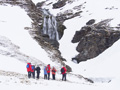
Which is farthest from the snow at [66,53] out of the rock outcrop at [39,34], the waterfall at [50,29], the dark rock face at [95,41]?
the waterfall at [50,29]

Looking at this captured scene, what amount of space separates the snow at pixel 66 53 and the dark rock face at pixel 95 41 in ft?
6.76

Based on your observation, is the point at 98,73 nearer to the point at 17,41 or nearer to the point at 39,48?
Answer: the point at 39,48

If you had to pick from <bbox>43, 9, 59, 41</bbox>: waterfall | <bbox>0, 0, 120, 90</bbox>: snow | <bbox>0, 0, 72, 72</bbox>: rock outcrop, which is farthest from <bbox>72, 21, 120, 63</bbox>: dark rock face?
<bbox>43, 9, 59, 41</bbox>: waterfall

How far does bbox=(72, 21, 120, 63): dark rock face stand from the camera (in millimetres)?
48000

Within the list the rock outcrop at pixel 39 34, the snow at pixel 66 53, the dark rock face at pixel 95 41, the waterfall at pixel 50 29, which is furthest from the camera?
the waterfall at pixel 50 29

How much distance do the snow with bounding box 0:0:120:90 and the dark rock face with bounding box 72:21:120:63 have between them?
2062 millimetres

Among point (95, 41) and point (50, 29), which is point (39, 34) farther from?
point (95, 41)

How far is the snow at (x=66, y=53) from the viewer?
22009 millimetres

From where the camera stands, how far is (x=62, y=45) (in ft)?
182

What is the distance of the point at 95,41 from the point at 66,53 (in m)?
7.27

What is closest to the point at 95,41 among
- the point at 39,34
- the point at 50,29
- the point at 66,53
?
the point at 66,53

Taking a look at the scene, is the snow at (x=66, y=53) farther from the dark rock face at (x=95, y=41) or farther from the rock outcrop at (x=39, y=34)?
the dark rock face at (x=95, y=41)

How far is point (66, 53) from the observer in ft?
167

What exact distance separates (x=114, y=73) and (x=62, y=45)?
872 inches
